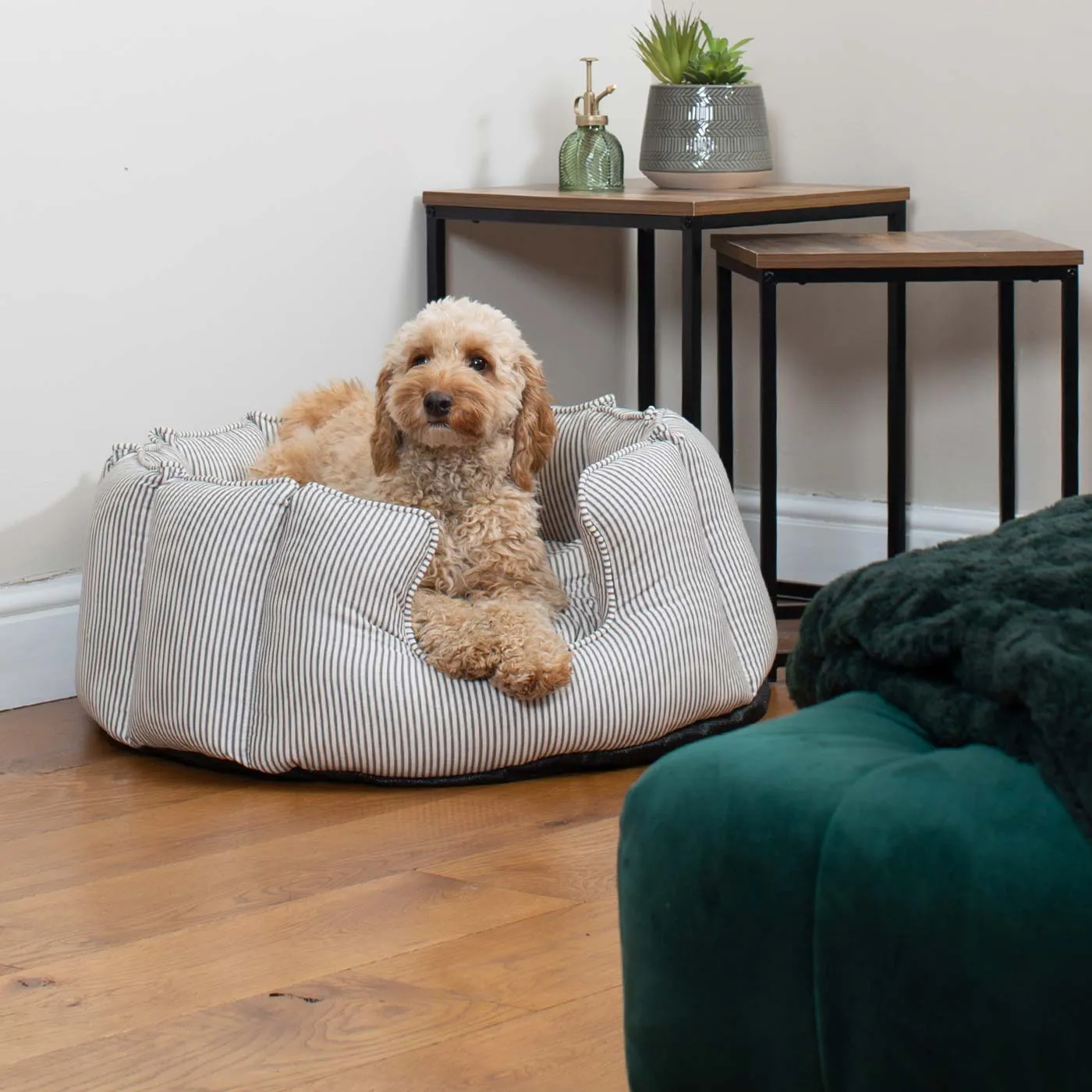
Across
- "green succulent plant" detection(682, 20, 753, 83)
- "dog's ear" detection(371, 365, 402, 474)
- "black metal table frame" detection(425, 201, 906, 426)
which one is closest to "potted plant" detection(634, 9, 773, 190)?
"green succulent plant" detection(682, 20, 753, 83)

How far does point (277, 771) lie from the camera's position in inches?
81.0

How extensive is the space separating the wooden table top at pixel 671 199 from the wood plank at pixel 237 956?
1.32 m

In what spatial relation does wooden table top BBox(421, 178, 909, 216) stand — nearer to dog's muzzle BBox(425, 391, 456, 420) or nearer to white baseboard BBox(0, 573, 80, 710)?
dog's muzzle BBox(425, 391, 456, 420)

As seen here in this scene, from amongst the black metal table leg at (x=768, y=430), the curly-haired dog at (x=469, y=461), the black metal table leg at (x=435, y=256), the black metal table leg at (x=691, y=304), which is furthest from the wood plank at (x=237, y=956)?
the black metal table leg at (x=435, y=256)

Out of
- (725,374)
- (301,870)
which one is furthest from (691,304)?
(301,870)

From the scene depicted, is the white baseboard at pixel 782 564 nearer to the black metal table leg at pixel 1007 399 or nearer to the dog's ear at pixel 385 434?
the black metal table leg at pixel 1007 399

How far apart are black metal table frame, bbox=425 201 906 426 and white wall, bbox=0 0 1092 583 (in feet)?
0.21

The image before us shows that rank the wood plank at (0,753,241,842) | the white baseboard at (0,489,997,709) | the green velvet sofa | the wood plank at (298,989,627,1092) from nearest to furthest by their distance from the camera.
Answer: the green velvet sofa
the wood plank at (298,989,627,1092)
the wood plank at (0,753,241,842)
the white baseboard at (0,489,997,709)

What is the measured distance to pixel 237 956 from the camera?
153cm

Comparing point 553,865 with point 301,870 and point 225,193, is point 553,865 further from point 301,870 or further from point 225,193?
point 225,193

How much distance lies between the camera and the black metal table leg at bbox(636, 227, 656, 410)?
327 centimetres

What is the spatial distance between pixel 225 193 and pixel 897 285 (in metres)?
1.19

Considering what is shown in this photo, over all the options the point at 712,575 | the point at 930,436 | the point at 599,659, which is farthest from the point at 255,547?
the point at 930,436

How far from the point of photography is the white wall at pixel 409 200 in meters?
2.46
